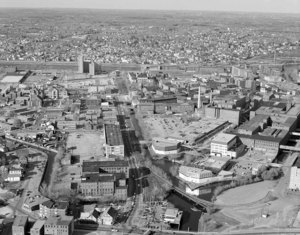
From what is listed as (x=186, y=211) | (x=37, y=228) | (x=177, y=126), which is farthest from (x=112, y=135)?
(x=37, y=228)

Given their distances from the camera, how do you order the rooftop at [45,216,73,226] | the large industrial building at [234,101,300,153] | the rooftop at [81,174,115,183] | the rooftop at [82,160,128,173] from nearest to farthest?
the rooftop at [45,216,73,226] < the rooftop at [81,174,115,183] < the rooftop at [82,160,128,173] < the large industrial building at [234,101,300,153]

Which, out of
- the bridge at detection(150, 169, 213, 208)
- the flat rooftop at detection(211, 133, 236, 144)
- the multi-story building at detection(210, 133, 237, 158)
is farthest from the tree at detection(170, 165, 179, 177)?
the flat rooftop at detection(211, 133, 236, 144)

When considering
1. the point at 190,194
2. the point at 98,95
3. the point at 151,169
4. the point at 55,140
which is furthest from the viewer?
the point at 98,95

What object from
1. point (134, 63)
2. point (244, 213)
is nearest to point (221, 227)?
point (244, 213)

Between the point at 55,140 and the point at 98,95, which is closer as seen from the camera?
the point at 55,140

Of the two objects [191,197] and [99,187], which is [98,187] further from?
[191,197]

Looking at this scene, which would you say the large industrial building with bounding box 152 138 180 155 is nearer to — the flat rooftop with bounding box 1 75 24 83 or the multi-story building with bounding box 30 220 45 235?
the multi-story building with bounding box 30 220 45 235

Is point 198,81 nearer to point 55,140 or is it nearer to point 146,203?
point 55,140
